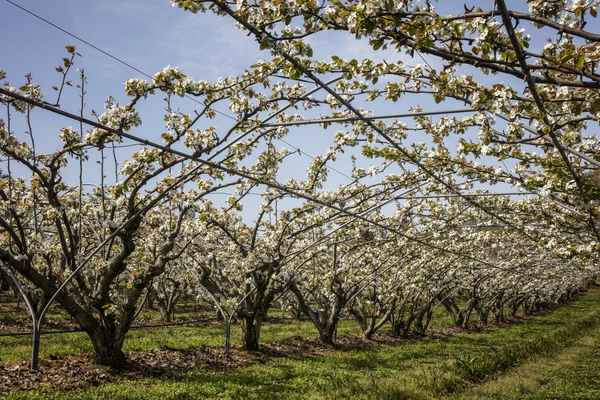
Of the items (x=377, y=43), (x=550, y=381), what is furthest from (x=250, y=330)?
(x=377, y=43)

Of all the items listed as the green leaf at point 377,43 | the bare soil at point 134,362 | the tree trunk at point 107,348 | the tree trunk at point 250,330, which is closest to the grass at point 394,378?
the bare soil at point 134,362

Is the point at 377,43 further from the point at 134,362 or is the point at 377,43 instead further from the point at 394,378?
the point at 134,362

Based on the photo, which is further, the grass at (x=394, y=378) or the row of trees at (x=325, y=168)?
the grass at (x=394, y=378)

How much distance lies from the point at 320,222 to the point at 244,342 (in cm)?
468

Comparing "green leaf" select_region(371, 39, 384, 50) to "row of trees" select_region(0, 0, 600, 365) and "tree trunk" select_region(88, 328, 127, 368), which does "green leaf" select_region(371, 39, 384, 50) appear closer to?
"row of trees" select_region(0, 0, 600, 365)

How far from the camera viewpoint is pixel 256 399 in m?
7.52

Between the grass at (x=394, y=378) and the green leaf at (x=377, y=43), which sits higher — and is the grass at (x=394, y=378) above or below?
below

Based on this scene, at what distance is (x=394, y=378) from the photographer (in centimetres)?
947

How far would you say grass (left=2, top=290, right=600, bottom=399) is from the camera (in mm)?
7703

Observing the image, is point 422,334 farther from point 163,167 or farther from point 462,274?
point 163,167

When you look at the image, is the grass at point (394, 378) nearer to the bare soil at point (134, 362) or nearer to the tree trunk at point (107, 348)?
the bare soil at point (134, 362)

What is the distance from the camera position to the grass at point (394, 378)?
770 centimetres

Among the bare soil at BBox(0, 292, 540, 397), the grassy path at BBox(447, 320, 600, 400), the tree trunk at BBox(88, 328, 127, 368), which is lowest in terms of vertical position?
the grassy path at BBox(447, 320, 600, 400)

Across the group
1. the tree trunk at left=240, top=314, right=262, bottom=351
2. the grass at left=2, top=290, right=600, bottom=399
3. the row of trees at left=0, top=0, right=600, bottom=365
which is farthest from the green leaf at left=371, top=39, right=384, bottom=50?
the tree trunk at left=240, top=314, right=262, bottom=351
